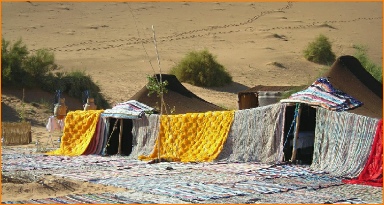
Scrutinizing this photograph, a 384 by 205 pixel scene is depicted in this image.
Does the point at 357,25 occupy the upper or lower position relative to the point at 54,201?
upper

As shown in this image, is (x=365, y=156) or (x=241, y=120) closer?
(x=365, y=156)

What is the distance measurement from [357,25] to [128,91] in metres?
24.8

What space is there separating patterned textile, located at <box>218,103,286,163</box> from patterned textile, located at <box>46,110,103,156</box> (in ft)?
12.3

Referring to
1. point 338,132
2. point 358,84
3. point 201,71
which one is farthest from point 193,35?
point 338,132

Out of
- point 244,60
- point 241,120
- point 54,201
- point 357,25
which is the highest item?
point 357,25

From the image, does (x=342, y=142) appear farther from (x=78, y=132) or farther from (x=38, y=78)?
(x=38, y=78)

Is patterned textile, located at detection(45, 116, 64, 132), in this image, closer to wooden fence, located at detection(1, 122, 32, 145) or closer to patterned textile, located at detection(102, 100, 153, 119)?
wooden fence, located at detection(1, 122, 32, 145)

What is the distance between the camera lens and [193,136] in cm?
1513

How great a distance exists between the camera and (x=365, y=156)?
11906 mm

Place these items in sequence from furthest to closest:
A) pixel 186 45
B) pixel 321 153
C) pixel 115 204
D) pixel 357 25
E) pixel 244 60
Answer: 1. pixel 357 25
2. pixel 186 45
3. pixel 244 60
4. pixel 321 153
5. pixel 115 204

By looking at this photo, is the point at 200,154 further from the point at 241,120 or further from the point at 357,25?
the point at 357,25

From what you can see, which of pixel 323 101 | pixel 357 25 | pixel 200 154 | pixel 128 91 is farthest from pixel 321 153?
pixel 357 25

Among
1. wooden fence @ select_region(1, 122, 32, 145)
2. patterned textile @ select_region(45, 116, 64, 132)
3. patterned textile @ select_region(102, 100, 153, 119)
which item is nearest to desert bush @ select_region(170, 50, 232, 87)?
wooden fence @ select_region(1, 122, 32, 145)

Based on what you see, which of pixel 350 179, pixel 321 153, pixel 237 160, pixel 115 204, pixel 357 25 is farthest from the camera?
pixel 357 25
